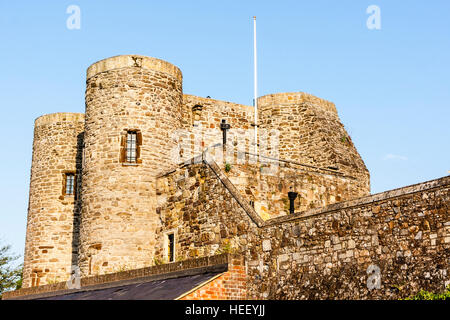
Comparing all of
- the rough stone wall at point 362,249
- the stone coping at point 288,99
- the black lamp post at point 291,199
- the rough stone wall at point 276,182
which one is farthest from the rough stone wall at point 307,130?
the rough stone wall at point 362,249

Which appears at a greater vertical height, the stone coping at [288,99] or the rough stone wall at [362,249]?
the stone coping at [288,99]

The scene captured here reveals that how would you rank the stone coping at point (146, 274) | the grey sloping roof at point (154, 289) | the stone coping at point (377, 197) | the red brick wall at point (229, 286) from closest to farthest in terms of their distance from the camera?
the stone coping at point (377, 197) < the red brick wall at point (229, 286) < the grey sloping roof at point (154, 289) < the stone coping at point (146, 274)

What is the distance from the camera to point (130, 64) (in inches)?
827

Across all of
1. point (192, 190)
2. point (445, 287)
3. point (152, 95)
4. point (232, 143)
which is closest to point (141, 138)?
point (152, 95)

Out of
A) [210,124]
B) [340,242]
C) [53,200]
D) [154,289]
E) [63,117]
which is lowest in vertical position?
[154,289]

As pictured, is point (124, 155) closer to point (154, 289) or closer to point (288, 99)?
point (154, 289)

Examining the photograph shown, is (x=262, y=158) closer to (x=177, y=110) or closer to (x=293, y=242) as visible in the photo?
(x=177, y=110)

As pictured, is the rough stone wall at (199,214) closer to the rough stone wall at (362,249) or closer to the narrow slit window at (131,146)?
the narrow slit window at (131,146)

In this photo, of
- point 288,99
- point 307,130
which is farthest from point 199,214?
point 288,99

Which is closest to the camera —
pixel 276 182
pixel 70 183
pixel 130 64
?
pixel 276 182

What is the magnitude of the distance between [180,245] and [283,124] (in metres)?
8.53

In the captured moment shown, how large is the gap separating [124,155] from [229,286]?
703 cm

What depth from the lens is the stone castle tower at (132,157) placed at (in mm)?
19719

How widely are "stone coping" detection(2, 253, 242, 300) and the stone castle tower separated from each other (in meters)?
0.75
